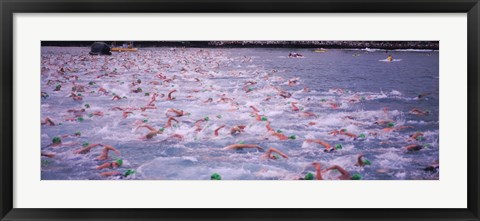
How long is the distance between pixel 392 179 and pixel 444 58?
0.84m

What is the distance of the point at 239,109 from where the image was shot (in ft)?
10.0

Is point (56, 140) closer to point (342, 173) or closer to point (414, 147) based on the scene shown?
point (342, 173)

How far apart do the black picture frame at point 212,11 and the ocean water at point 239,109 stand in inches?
8.2

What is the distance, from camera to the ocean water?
2.96m

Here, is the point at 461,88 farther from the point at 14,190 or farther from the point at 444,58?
the point at 14,190

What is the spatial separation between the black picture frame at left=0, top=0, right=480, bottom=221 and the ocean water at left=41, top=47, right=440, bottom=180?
0.21 m

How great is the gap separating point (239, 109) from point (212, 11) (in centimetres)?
64

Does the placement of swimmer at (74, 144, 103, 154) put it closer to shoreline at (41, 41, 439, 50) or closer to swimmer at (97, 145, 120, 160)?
swimmer at (97, 145, 120, 160)

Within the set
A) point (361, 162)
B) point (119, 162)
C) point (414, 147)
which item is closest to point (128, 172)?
point (119, 162)

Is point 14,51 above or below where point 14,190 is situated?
above

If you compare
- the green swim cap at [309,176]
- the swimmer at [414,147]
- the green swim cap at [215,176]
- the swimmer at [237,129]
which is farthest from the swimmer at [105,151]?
the swimmer at [414,147]

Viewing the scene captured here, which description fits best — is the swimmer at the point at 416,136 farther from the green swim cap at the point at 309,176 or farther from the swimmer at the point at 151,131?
the swimmer at the point at 151,131

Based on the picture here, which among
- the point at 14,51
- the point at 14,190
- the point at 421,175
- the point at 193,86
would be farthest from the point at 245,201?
the point at 14,51

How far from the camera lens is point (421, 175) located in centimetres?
297
